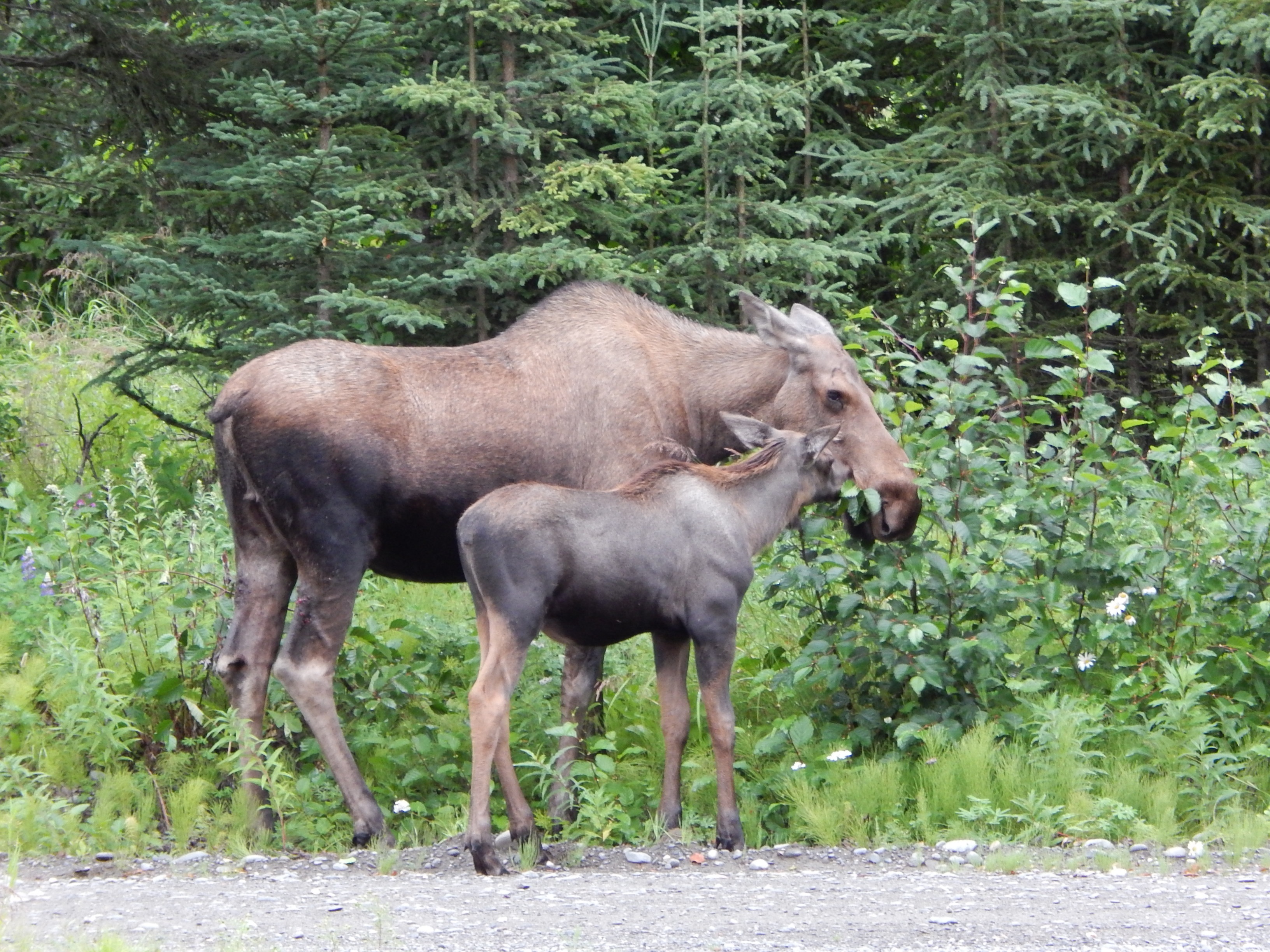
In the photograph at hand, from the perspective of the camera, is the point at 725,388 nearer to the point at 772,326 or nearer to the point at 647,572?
the point at 772,326

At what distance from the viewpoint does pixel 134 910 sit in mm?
5344

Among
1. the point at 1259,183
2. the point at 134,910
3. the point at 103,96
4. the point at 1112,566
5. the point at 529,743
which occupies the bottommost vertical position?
the point at 529,743

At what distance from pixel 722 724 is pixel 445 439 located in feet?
6.27

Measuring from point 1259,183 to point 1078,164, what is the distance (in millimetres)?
1486

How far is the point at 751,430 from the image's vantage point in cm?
705

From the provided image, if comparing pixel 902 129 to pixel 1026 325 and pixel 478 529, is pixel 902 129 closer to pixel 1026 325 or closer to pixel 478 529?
pixel 1026 325

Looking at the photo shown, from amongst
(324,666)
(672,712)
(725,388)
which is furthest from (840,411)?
(324,666)

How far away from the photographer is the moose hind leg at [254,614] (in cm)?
730

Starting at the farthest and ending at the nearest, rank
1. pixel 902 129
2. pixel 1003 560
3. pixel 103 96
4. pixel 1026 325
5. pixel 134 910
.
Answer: pixel 902 129, pixel 1026 325, pixel 103 96, pixel 1003 560, pixel 134 910

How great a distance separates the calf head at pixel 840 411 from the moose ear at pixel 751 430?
327 millimetres

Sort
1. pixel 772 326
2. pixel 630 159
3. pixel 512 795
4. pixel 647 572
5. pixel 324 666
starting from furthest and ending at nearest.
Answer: pixel 630 159, pixel 772 326, pixel 324 666, pixel 647 572, pixel 512 795

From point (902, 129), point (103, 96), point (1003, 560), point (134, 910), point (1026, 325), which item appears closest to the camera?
point (134, 910)

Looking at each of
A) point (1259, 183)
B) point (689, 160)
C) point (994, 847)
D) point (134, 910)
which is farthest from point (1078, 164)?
point (134, 910)

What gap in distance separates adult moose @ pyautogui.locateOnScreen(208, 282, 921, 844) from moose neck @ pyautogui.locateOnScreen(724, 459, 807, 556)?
0.46 metres
